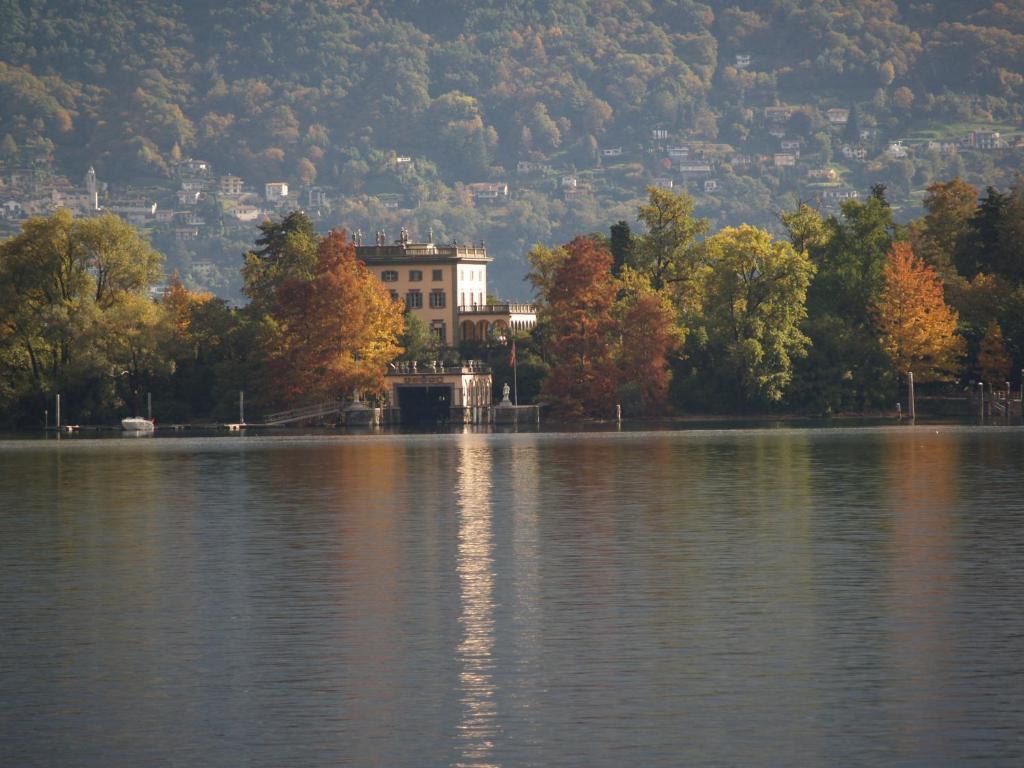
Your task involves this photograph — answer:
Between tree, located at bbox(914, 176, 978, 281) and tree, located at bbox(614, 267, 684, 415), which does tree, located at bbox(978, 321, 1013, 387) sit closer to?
tree, located at bbox(914, 176, 978, 281)

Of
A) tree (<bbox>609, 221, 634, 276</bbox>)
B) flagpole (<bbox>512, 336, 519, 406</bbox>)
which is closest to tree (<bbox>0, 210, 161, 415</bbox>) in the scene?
flagpole (<bbox>512, 336, 519, 406</bbox>)

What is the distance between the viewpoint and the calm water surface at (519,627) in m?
29.1

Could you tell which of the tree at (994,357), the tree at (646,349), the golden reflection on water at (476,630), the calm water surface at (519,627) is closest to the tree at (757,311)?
the tree at (646,349)

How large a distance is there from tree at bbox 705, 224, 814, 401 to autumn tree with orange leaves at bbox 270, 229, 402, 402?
102 ft

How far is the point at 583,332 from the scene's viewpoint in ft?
531

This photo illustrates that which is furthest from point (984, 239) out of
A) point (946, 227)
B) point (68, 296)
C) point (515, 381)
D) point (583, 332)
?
point (68, 296)

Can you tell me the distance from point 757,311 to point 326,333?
37.7 m

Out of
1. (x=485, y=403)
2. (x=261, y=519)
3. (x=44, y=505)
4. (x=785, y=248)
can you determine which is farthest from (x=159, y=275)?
(x=261, y=519)

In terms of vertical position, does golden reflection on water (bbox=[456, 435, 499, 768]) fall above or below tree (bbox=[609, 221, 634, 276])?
below

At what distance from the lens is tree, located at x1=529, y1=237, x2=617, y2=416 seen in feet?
529

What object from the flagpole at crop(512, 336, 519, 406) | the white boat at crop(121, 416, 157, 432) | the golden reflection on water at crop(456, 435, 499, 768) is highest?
the flagpole at crop(512, 336, 519, 406)

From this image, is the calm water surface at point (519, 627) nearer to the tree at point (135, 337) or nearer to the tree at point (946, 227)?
the tree at point (135, 337)

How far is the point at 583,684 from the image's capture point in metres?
33.2

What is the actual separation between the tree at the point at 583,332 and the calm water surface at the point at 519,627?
261 feet
